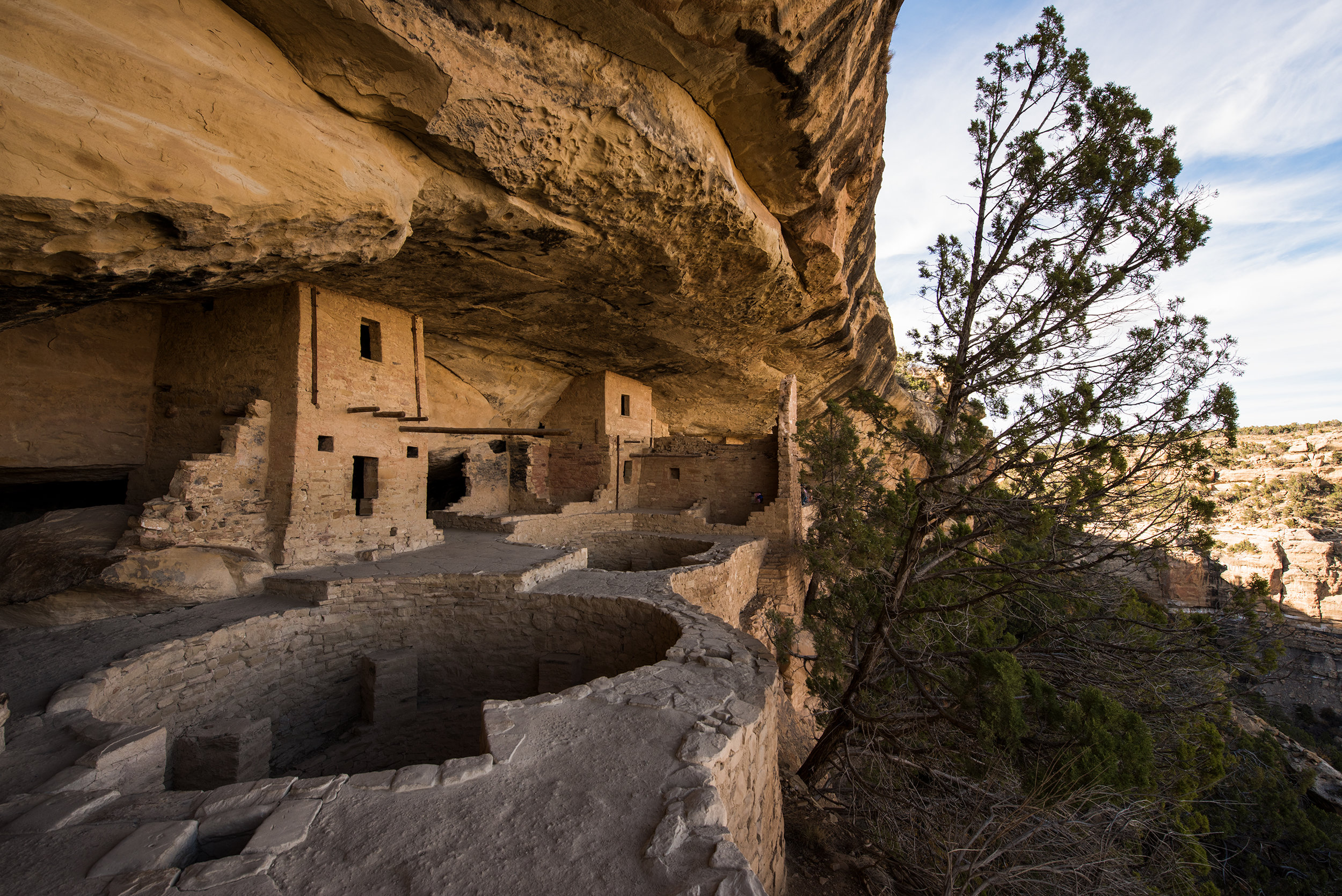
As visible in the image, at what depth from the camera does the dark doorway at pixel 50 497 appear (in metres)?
7.40

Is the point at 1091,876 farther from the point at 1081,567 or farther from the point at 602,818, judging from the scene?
the point at 602,818

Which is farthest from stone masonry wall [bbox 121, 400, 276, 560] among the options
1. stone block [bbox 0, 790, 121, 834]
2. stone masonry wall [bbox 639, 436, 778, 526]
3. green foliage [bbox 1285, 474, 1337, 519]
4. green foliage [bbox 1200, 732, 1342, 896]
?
green foliage [bbox 1285, 474, 1337, 519]

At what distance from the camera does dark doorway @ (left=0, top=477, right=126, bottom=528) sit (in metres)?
7.40

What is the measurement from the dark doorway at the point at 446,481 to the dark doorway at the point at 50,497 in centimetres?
422

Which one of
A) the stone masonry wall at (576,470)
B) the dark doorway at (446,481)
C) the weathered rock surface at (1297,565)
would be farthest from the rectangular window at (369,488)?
the weathered rock surface at (1297,565)

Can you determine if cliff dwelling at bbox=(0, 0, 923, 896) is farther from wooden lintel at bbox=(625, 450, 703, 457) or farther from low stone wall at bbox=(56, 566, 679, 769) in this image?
wooden lintel at bbox=(625, 450, 703, 457)

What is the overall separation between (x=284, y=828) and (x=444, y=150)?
4.49 m

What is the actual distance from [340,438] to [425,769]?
5.18 meters

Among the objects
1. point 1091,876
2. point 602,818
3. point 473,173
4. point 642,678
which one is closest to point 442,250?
point 473,173

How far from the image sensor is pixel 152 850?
203 centimetres

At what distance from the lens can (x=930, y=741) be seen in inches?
193

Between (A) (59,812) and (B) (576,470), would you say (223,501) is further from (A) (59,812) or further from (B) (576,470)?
(B) (576,470)

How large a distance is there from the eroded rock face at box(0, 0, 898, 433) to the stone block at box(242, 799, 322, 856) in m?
3.02

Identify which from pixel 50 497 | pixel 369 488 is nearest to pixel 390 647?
pixel 369 488
